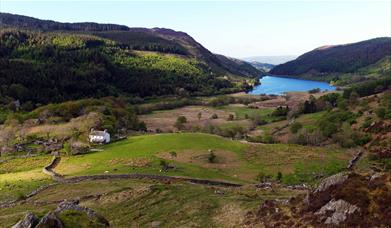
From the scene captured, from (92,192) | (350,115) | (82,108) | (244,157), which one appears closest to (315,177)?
(244,157)

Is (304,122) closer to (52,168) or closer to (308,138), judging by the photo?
(308,138)

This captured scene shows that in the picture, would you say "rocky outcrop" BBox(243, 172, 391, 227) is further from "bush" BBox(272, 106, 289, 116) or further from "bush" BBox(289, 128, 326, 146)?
"bush" BBox(272, 106, 289, 116)

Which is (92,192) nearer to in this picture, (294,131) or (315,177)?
(315,177)

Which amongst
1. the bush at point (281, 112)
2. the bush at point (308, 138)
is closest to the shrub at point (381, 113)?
the bush at point (308, 138)

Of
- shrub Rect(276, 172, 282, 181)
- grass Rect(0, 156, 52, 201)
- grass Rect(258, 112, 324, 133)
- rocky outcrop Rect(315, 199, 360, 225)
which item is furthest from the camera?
grass Rect(258, 112, 324, 133)

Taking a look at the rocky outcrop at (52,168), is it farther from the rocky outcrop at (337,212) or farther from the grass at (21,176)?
the rocky outcrop at (337,212)

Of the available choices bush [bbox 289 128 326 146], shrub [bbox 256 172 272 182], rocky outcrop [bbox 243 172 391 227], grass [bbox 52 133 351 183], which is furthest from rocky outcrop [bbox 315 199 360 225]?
bush [bbox 289 128 326 146]
